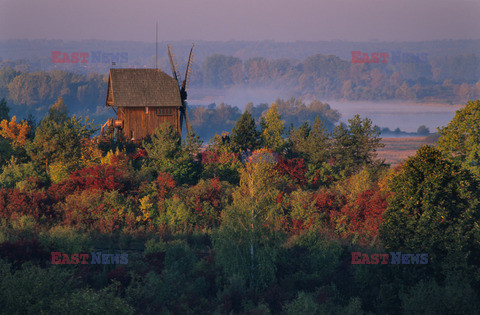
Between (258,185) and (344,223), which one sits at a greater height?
(258,185)

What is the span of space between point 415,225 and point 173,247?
1195cm

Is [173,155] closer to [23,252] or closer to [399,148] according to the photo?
[23,252]

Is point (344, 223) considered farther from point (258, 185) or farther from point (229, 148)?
point (229, 148)

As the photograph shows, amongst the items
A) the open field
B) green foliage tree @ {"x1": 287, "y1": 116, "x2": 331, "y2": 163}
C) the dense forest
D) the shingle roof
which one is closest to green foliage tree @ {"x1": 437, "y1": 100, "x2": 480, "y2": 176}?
the dense forest

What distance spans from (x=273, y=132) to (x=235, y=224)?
21.6 metres

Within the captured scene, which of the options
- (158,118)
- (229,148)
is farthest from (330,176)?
(158,118)

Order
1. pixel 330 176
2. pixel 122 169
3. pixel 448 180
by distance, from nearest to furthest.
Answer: pixel 448 180
pixel 122 169
pixel 330 176

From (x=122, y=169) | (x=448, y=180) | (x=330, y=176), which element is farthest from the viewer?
(x=330, y=176)

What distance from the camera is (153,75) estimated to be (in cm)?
5016

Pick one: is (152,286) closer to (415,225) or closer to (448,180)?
(415,225)

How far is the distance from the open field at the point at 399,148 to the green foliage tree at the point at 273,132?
67.5 meters

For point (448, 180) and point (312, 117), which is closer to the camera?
point (448, 180)

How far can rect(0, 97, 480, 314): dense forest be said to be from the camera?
2452 centimetres
